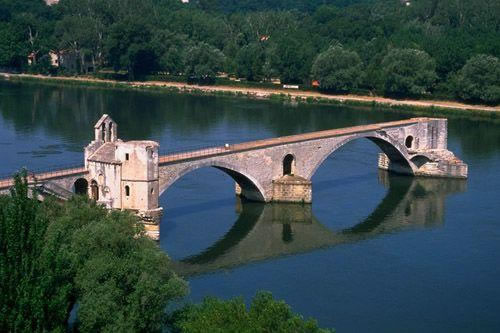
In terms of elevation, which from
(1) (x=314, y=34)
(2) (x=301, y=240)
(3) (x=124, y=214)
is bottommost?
(2) (x=301, y=240)

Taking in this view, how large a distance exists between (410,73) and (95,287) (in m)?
73.2

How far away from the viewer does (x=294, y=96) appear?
102 m

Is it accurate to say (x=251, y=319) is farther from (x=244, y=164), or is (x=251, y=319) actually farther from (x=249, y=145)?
(x=249, y=145)

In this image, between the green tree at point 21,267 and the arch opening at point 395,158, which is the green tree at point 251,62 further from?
the green tree at point 21,267

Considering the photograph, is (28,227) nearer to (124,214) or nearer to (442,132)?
(124,214)

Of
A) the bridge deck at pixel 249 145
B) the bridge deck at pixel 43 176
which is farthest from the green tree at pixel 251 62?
the bridge deck at pixel 43 176

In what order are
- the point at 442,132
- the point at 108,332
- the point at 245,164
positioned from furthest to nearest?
the point at 442,132 < the point at 245,164 < the point at 108,332

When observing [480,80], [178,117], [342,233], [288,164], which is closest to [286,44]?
[480,80]

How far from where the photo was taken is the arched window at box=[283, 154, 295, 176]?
5447cm

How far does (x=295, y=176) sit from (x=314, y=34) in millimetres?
67227

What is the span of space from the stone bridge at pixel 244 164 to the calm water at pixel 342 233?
3.92 feet

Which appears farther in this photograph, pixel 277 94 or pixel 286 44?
pixel 286 44

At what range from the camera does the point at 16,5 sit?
458 ft


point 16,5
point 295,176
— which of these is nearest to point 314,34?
point 16,5
